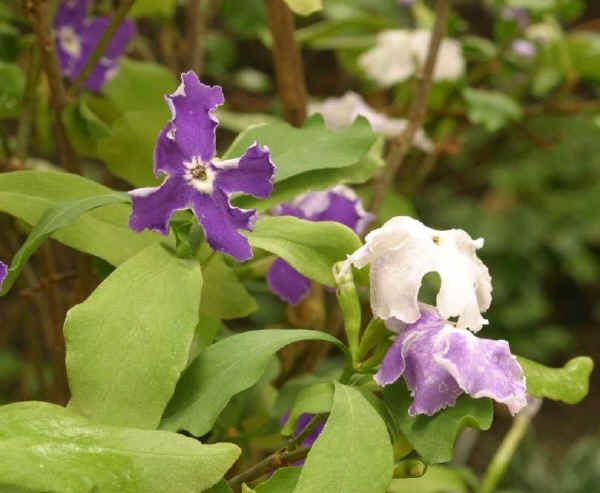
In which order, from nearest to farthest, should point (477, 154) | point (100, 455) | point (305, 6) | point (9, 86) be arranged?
1. point (100, 455)
2. point (305, 6)
3. point (9, 86)
4. point (477, 154)

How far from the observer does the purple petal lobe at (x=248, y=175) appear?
0.51 metres

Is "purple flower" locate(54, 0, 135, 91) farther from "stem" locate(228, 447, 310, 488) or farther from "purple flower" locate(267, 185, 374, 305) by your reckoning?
"stem" locate(228, 447, 310, 488)

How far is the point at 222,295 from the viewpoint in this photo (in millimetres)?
578

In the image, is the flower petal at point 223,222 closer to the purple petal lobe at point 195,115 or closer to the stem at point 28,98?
the purple petal lobe at point 195,115

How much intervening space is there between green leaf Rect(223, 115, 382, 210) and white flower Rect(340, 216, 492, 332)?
3.5 inches

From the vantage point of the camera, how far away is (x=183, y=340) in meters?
0.48

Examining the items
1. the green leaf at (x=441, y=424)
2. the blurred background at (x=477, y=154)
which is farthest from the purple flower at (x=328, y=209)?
the green leaf at (x=441, y=424)

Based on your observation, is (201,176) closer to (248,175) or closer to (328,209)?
(248,175)

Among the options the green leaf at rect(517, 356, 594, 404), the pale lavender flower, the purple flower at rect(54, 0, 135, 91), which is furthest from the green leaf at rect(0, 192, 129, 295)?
the pale lavender flower

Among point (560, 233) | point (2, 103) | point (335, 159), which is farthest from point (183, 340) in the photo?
point (560, 233)

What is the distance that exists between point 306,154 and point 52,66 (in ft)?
0.75

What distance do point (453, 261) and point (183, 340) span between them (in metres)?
0.16

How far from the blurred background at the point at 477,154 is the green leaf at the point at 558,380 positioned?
288 mm

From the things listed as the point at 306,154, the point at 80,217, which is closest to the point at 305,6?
the point at 306,154
